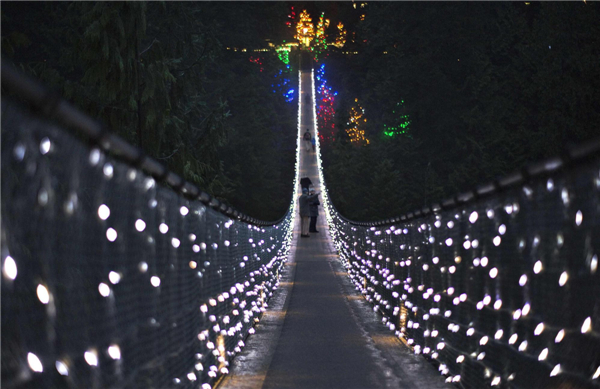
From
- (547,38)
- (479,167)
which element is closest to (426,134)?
(479,167)

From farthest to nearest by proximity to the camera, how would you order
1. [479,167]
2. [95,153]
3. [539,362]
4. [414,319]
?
[479,167], [414,319], [539,362], [95,153]

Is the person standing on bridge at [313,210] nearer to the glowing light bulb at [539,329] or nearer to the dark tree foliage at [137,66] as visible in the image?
the dark tree foliage at [137,66]

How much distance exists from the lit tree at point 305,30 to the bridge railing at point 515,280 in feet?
395

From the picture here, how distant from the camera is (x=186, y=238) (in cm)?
576

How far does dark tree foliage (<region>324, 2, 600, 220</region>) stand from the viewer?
49719 millimetres

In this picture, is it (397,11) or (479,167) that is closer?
(479,167)

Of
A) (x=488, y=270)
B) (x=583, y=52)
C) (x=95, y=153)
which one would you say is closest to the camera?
(x=95, y=153)

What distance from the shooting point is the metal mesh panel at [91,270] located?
8.77ft

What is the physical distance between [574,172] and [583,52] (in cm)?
4787

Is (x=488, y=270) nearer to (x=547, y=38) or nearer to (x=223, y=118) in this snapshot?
(x=223, y=118)

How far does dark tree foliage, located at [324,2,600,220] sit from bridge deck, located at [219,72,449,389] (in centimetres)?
3600

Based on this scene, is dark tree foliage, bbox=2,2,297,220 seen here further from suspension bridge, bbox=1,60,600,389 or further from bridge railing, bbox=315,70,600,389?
bridge railing, bbox=315,70,600,389

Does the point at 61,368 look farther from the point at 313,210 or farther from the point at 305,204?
the point at 313,210

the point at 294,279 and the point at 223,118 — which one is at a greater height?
the point at 223,118
